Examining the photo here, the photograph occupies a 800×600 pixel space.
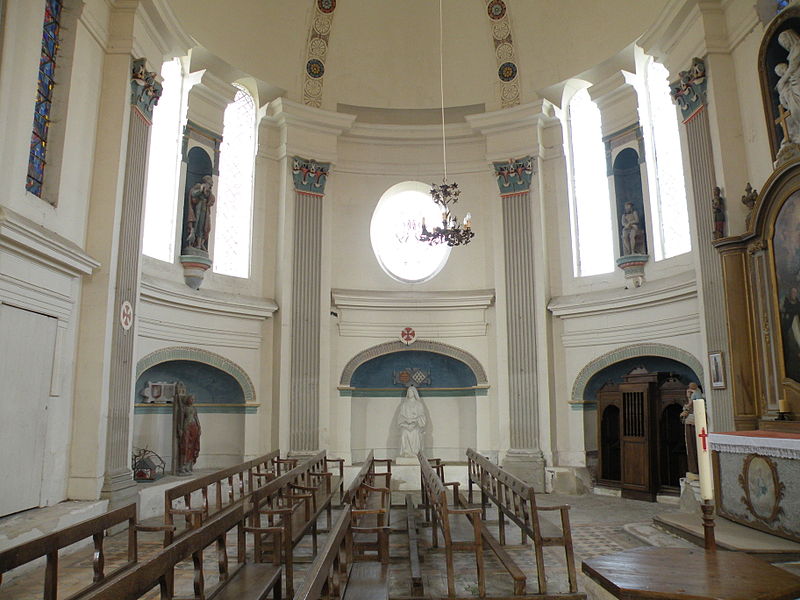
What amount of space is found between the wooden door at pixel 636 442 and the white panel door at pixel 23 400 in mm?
9193

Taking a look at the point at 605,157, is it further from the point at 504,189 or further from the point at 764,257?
the point at 764,257

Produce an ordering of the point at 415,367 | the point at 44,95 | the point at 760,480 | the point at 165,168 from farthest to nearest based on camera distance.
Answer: the point at 415,367
the point at 165,168
the point at 44,95
the point at 760,480

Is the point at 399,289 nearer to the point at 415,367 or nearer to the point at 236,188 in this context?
the point at 415,367

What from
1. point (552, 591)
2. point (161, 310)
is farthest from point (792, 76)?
point (161, 310)

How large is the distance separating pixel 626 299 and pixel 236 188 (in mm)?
8009

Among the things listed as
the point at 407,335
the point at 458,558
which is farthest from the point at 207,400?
the point at 458,558

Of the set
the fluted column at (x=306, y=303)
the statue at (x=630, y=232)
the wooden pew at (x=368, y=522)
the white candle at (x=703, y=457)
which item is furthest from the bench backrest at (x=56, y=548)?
the statue at (x=630, y=232)

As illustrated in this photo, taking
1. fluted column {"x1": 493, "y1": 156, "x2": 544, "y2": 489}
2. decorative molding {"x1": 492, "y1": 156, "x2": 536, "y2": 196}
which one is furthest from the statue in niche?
decorative molding {"x1": 492, "y1": 156, "x2": 536, "y2": 196}

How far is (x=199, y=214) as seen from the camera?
1177 centimetres

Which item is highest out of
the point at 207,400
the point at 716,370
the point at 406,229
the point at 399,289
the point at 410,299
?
the point at 406,229

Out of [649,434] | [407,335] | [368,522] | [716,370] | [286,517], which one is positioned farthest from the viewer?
[407,335]

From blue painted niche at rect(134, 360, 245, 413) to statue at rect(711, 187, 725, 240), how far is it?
29.0ft

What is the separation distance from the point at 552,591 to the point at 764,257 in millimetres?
5216

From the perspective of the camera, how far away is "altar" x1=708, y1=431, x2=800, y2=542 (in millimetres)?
6207
